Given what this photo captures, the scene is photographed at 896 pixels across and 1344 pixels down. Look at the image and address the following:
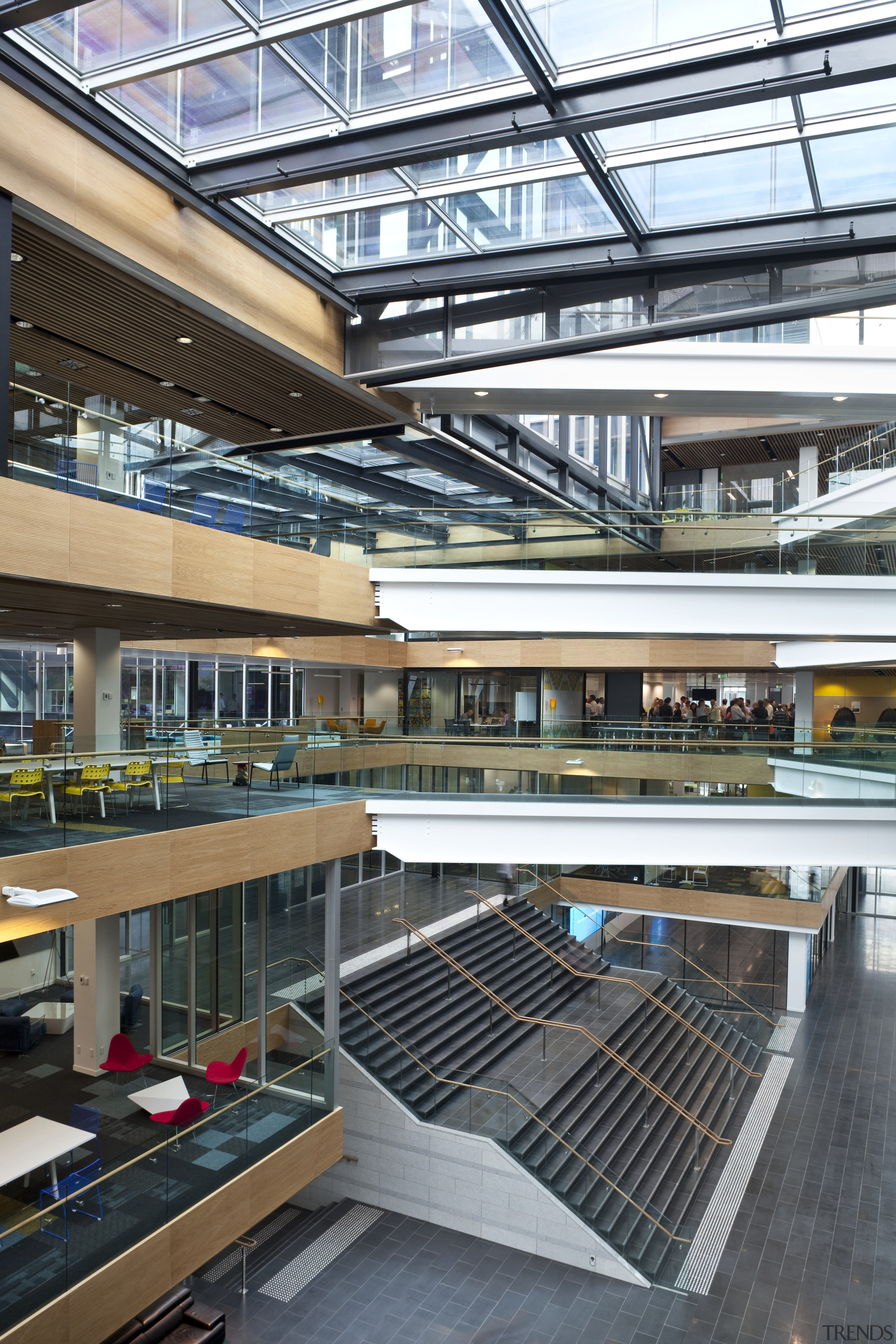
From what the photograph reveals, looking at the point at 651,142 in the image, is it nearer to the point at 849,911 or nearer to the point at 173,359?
the point at 173,359

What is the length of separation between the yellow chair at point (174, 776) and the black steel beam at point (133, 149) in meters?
4.48

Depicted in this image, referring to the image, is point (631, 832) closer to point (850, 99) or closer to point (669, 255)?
point (669, 255)

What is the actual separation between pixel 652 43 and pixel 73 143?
3.57 m

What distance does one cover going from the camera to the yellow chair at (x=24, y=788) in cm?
667

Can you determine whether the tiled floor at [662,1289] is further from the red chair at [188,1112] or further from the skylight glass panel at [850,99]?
the skylight glass panel at [850,99]

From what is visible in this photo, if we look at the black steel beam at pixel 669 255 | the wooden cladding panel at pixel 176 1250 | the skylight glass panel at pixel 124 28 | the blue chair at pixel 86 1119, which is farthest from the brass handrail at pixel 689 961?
the skylight glass panel at pixel 124 28

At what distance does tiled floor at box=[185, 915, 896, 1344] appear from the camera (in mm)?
8508

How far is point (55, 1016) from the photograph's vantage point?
12.1 m

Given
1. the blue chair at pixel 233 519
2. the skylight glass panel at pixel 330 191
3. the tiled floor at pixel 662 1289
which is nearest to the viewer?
the skylight glass panel at pixel 330 191

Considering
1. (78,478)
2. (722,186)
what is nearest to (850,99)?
(722,186)

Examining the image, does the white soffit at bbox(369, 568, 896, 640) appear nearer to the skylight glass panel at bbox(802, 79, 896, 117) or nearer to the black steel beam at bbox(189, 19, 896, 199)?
the black steel beam at bbox(189, 19, 896, 199)

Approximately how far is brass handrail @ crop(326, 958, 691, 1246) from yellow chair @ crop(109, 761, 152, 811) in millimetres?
4787

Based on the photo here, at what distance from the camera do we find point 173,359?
735 cm

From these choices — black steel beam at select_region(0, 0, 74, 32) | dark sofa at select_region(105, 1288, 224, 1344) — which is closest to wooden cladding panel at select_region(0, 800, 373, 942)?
dark sofa at select_region(105, 1288, 224, 1344)
